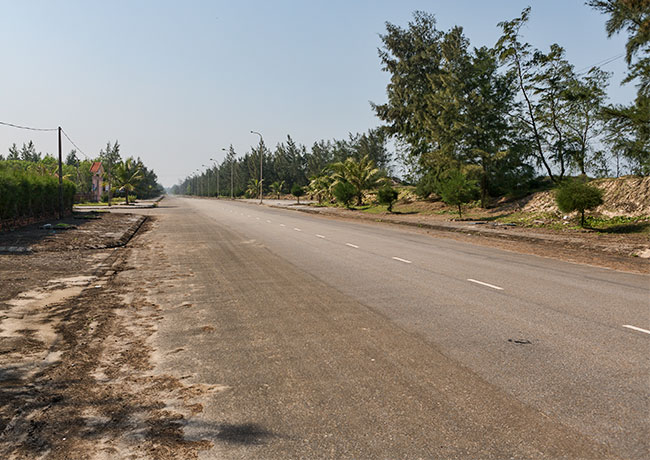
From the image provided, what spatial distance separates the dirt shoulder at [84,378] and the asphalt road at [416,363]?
30 centimetres

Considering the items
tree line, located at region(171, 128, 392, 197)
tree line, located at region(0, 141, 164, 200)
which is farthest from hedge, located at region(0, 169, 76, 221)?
tree line, located at region(171, 128, 392, 197)

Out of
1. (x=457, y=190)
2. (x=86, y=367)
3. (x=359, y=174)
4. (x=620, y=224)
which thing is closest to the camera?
(x=86, y=367)

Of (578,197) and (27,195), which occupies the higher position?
(578,197)

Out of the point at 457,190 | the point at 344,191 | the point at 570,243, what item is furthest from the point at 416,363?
the point at 344,191

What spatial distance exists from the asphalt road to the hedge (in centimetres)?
1348

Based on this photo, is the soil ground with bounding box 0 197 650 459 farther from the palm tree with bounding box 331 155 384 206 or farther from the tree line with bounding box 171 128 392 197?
the tree line with bounding box 171 128 392 197

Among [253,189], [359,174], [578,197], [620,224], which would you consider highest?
[359,174]

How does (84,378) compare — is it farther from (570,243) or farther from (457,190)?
(457,190)

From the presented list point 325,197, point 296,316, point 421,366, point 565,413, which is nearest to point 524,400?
point 565,413

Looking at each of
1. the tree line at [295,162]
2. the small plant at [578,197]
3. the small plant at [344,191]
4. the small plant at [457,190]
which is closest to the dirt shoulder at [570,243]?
the small plant at [578,197]

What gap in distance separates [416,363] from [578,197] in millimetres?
18249

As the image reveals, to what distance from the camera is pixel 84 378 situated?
4.60m

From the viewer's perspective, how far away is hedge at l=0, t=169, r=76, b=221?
1912cm

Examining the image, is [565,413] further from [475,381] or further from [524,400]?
[475,381]
